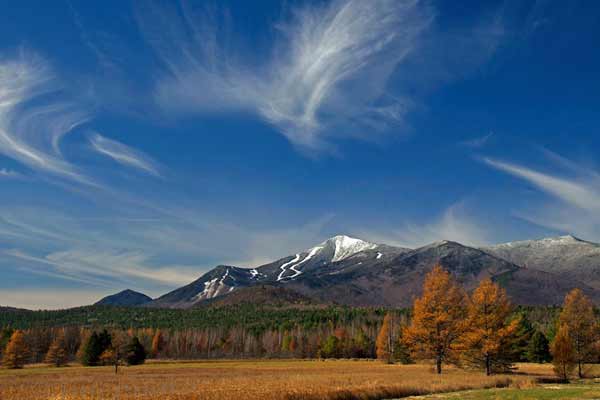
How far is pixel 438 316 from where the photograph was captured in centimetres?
5131

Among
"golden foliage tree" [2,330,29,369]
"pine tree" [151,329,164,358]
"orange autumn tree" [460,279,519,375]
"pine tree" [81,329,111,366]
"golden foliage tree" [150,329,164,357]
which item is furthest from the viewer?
"pine tree" [151,329,164,358]

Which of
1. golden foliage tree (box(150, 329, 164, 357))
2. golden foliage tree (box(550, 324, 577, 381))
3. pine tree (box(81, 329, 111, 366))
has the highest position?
golden foliage tree (box(550, 324, 577, 381))

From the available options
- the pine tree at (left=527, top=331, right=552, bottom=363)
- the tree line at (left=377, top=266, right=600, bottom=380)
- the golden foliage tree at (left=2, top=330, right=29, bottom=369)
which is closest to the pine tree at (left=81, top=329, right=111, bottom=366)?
the golden foliage tree at (left=2, top=330, right=29, bottom=369)

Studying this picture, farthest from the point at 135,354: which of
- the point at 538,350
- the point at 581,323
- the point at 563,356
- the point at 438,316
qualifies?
the point at 563,356

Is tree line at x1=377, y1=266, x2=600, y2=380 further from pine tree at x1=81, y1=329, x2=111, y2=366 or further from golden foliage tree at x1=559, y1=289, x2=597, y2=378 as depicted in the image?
pine tree at x1=81, y1=329, x2=111, y2=366

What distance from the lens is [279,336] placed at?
193500 millimetres

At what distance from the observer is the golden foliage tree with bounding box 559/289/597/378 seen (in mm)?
59656

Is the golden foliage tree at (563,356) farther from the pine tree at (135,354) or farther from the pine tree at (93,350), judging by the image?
the pine tree at (93,350)

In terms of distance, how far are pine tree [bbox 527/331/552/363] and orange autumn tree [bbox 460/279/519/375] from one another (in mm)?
56333

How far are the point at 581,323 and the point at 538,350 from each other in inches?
1784

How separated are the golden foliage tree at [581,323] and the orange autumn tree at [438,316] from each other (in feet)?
57.9

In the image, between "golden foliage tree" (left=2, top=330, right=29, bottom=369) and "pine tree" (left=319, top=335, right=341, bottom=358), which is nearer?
"golden foliage tree" (left=2, top=330, right=29, bottom=369)

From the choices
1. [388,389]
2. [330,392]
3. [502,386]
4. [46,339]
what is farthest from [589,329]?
[46,339]

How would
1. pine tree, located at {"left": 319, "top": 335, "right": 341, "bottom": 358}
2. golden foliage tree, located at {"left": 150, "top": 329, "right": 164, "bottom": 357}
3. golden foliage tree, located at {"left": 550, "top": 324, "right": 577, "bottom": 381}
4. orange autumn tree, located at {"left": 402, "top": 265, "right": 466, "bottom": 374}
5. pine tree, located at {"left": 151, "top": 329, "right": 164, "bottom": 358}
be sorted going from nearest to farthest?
1. orange autumn tree, located at {"left": 402, "top": 265, "right": 466, "bottom": 374}
2. golden foliage tree, located at {"left": 550, "top": 324, "right": 577, "bottom": 381}
3. pine tree, located at {"left": 319, "top": 335, "right": 341, "bottom": 358}
4. golden foliage tree, located at {"left": 150, "top": 329, "right": 164, "bottom": 357}
5. pine tree, located at {"left": 151, "top": 329, "right": 164, "bottom": 358}
